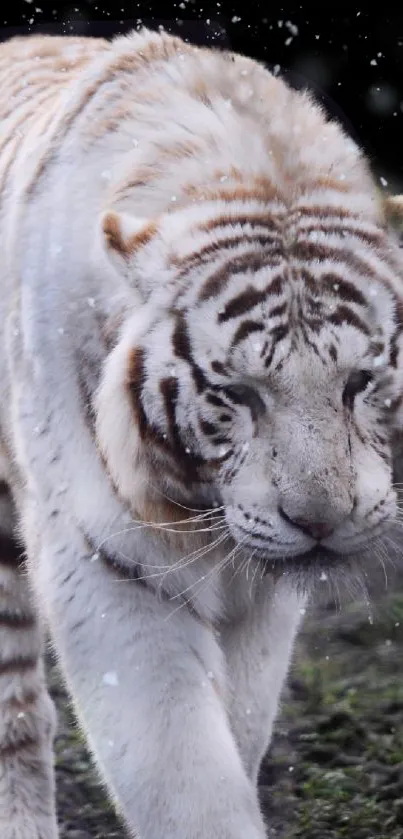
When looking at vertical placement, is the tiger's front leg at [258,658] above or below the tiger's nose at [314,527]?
below

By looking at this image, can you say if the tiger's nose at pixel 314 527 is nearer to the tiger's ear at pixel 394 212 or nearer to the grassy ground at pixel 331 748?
the tiger's ear at pixel 394 212

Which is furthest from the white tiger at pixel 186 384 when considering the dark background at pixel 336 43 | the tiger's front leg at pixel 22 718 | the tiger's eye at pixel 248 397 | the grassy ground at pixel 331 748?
the dark background at pixel 336 43

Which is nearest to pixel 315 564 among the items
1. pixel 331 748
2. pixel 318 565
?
pixel 318 565

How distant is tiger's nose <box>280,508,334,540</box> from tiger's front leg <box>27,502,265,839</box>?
38 centimetres

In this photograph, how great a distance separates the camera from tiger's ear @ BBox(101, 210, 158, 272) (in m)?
2.38

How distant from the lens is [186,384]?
2.34m

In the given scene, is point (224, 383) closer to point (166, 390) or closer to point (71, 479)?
point (166, 390)

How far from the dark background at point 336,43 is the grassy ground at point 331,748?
204cm

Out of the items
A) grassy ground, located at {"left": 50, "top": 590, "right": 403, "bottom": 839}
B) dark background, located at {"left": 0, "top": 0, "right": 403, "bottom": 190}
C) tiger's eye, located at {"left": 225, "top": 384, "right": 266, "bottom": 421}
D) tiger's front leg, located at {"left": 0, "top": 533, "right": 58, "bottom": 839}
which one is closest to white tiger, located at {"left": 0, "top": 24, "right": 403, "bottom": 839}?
tiger's eye, located at {"left": 225, "top": 384, "right": 266, "bottom": 421}

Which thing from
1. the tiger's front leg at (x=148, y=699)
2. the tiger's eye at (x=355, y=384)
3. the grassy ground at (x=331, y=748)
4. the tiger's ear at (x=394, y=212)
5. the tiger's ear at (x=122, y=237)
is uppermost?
the tiger's ear at (x=122, y=237)

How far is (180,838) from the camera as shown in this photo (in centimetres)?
240

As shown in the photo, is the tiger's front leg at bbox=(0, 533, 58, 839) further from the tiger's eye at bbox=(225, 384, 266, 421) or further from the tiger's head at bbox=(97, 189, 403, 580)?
the tiger's eye at bbox=(225, 384, 266, 421)

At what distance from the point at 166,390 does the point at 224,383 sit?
0.14 metres

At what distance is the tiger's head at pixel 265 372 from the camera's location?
222 centimetres
